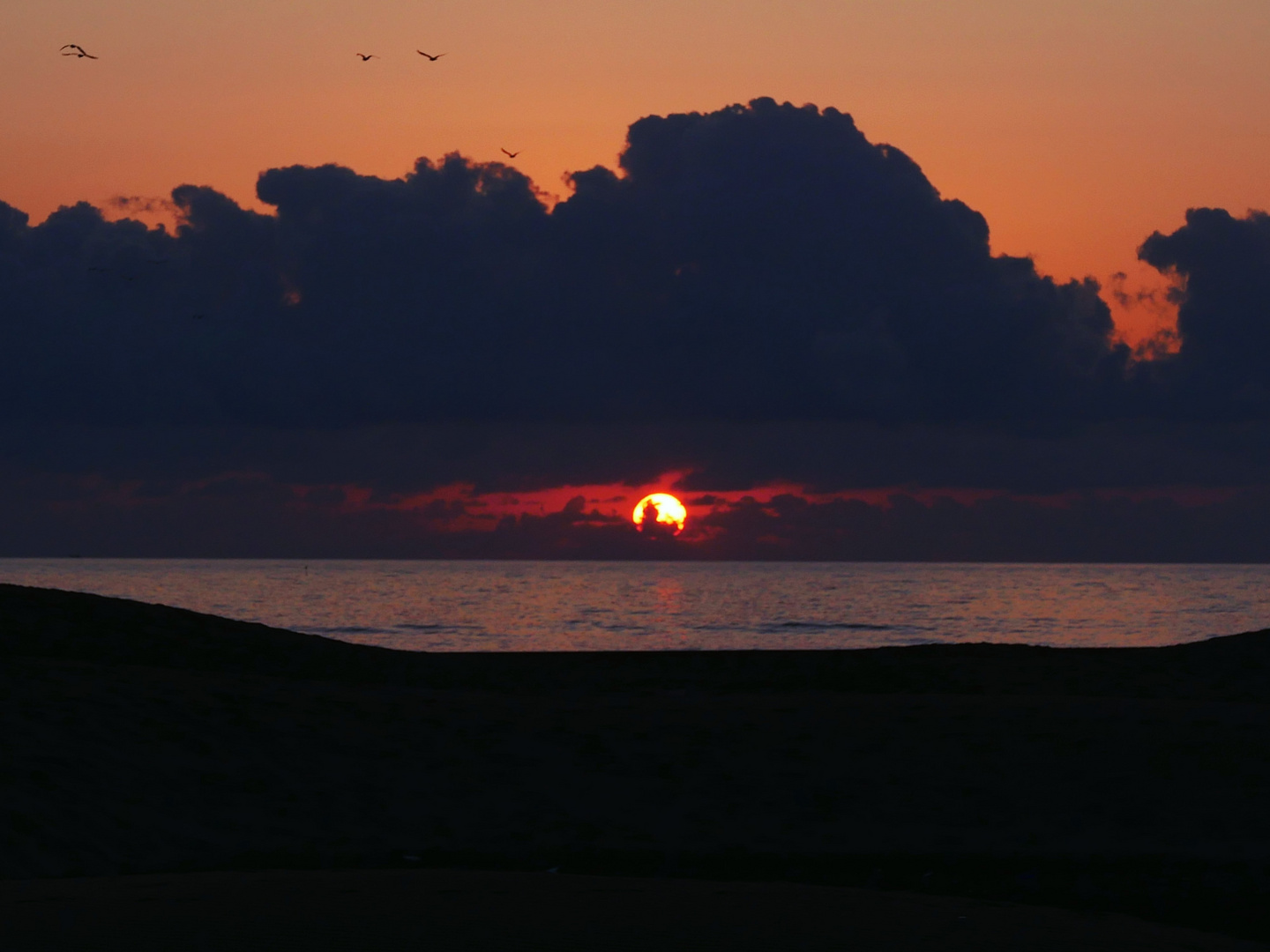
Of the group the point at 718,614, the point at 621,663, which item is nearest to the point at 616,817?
the point at 621,663

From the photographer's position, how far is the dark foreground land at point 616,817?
30.2ft

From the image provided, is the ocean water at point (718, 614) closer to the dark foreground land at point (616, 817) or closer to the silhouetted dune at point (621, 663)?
the silhouetted dune at point (621, 663)

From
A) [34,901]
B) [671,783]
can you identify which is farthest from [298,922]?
[671,783]

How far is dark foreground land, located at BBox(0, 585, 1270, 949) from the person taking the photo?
9195mm

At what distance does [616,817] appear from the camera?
13852 mm

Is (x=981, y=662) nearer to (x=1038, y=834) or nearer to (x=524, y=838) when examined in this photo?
(x=1038, y=834)

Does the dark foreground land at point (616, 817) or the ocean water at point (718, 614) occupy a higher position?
the dark foreground land at point (616, 817)

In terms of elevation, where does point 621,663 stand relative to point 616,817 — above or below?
below

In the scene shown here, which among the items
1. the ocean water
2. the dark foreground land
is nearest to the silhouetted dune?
the dark foreground land

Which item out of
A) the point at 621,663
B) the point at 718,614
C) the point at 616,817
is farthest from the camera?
the point at 718,614

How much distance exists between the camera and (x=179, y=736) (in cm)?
1562

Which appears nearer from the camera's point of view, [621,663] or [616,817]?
[616,817]

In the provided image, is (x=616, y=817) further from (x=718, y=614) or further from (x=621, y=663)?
(x=718, y=614)

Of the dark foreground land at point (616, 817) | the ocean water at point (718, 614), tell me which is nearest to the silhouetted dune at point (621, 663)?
the dark foreground land at point (616, 817)
